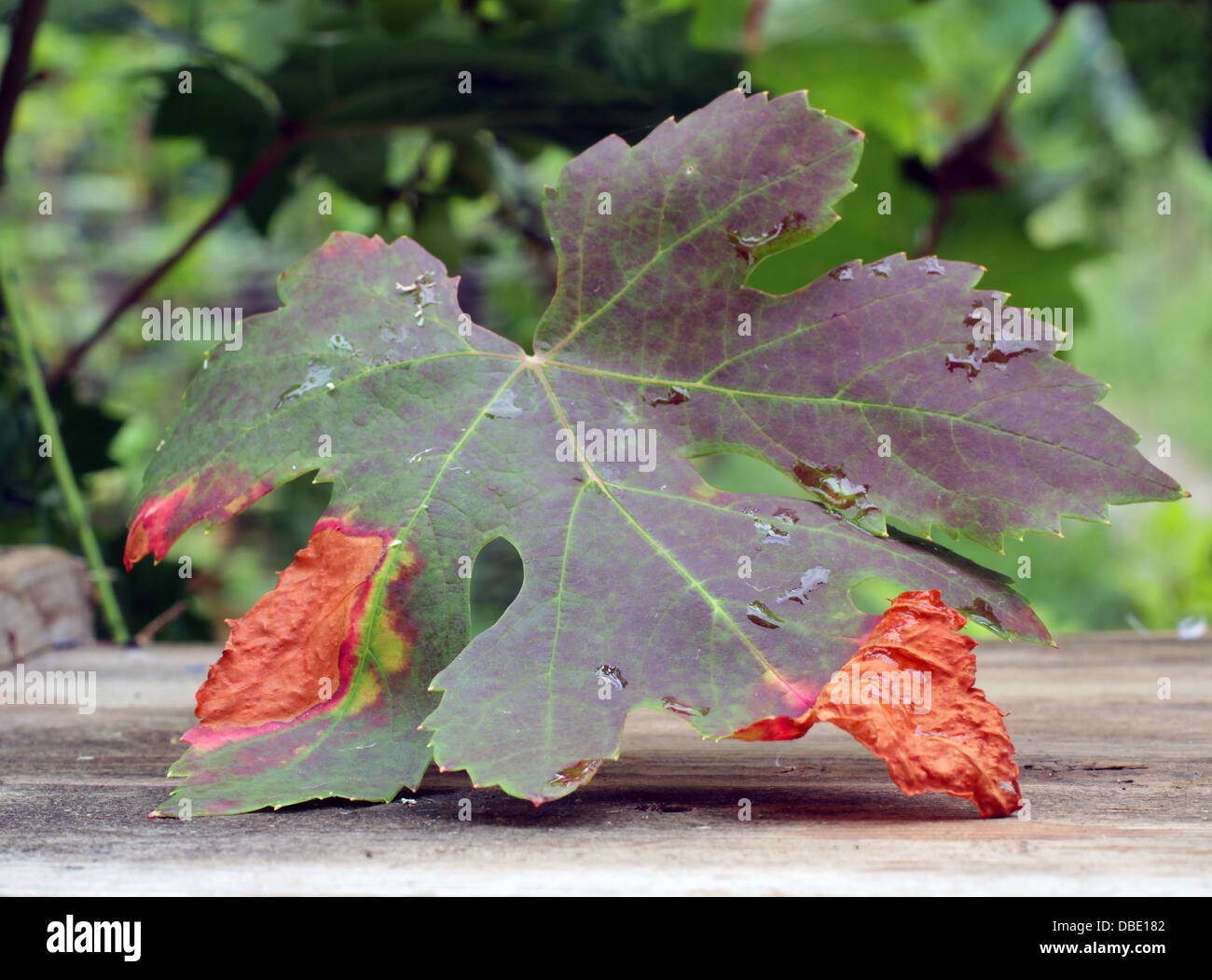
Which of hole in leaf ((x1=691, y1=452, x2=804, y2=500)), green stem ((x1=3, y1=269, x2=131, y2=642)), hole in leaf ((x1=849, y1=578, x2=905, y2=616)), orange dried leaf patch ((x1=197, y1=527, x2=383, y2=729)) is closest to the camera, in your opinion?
orange dried leaf patch ((x1=197, y1=527, x2=383, y2=729))

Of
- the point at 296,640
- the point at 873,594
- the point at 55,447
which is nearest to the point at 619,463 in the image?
the point at 296,640

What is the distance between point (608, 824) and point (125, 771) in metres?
0.24

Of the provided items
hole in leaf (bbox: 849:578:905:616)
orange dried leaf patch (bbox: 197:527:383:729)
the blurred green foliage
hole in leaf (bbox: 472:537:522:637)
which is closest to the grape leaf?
orange dried leaf patch (bbox: 197:527:383:729)

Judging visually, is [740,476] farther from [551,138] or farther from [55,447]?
[55,447]

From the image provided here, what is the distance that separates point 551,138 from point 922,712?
24.3 inches

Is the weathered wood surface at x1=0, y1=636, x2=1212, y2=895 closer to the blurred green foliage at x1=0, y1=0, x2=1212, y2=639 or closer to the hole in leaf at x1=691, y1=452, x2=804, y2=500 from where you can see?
the blurred green foliage at x1=0, y1=0, x2=1212, y2=639

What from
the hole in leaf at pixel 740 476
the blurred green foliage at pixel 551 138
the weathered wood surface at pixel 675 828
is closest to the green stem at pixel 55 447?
the blurred green foliage at pixel 551 138

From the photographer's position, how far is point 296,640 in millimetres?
436

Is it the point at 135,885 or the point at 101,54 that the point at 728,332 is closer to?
the point at 135,885

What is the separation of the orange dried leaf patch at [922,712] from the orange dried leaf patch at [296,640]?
0.56 ft

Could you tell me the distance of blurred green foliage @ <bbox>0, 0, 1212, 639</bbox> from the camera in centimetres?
81


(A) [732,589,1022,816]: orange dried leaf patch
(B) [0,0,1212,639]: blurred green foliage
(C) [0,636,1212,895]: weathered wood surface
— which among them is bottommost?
(C) [0,636,1212,895]: weathered wood surface

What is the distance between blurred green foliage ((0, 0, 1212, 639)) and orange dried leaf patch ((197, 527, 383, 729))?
362mm

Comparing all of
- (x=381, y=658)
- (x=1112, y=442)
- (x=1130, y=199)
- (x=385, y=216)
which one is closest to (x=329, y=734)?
(x=381, y=658)
